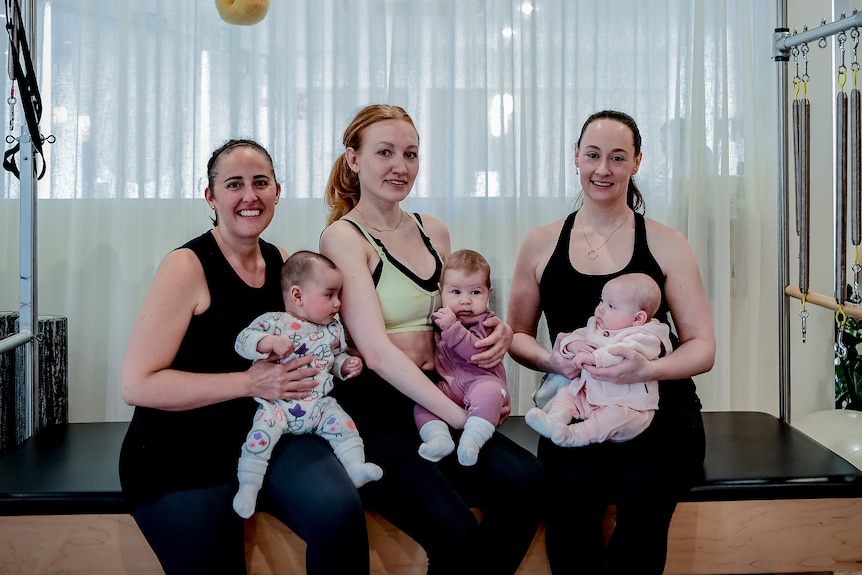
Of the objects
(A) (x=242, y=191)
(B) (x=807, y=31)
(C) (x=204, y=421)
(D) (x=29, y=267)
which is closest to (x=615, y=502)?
(C) (x=204, y=421)

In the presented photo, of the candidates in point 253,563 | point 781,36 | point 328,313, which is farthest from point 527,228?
point 253,563

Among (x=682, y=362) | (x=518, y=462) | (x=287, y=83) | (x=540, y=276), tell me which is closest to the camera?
(x=518, y=462)

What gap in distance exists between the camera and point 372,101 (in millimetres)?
2816

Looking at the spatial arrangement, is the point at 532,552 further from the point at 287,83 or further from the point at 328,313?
the point at 287,83

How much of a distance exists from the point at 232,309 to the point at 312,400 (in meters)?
0.26

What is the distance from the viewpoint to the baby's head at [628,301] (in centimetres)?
187

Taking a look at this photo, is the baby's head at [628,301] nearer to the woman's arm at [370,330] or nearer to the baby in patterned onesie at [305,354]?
the woman's arm at [370,330]

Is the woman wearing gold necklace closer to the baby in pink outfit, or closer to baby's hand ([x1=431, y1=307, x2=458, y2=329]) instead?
the baby in pink outfit

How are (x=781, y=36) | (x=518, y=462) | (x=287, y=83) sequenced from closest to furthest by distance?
(x=518, y=462)
(x=781, y=36)
(x=287, y=83)

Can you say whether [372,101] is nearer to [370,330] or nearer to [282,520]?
[370,330]

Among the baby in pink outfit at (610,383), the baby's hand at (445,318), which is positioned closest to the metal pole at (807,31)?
the baby in pink outfit at (610,383)

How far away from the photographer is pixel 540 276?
2.11 m

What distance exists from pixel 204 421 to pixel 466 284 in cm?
64

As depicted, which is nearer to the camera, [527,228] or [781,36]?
[781,36]
